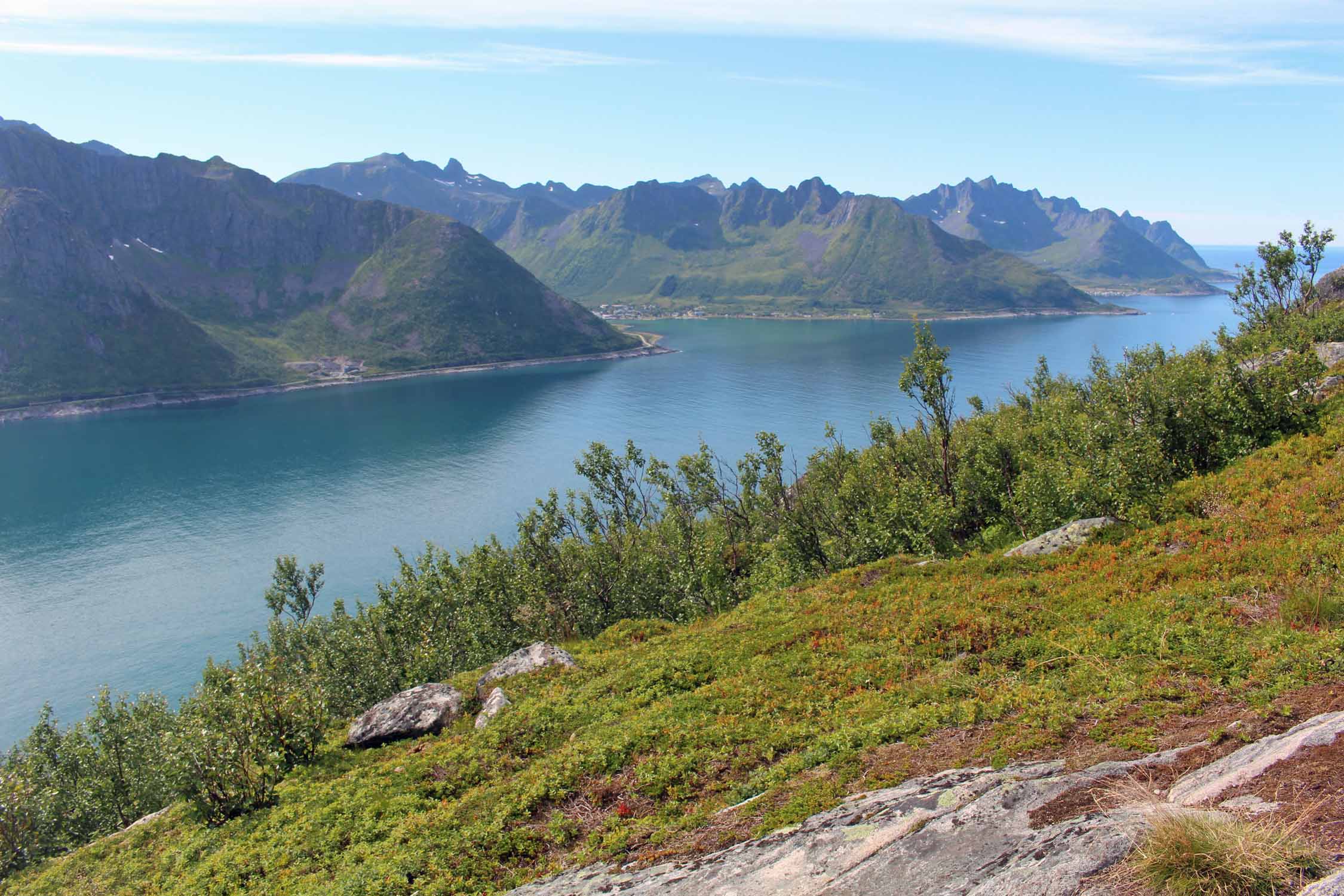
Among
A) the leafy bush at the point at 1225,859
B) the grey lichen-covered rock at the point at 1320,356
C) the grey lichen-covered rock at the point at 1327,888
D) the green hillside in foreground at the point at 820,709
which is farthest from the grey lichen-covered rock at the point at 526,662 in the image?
the grey lichen-covered rock at the point at 1320,356

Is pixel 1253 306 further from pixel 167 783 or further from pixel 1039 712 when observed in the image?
pixel 167 783

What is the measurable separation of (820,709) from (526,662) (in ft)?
51.9

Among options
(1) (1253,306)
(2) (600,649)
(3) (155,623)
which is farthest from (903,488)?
(3) (155,623)

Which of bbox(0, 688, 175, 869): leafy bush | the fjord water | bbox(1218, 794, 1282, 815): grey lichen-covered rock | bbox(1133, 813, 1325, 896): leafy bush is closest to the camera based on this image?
bbox(1133, 813, 1325, 896): leafy bush

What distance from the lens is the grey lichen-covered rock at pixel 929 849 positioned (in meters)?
12.5

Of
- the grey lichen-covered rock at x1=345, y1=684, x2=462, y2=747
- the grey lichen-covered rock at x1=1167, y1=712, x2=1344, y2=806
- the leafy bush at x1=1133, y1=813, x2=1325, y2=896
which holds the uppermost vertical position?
the leafy bush at x1=1133, y1=813, x2=1325, y2=896

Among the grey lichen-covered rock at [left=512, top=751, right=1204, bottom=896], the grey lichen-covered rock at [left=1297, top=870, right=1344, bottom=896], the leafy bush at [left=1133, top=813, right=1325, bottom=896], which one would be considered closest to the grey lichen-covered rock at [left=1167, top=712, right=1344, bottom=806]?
the grey lichen-covered rock at [left=512, top=751, right=1204, bottom=896]

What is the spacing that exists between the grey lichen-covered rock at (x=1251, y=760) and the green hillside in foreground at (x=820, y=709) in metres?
1.79

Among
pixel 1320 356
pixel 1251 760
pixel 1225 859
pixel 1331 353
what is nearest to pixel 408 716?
pixel 1251 760

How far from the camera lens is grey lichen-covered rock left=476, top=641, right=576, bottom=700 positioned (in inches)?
1332

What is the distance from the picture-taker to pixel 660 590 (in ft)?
207

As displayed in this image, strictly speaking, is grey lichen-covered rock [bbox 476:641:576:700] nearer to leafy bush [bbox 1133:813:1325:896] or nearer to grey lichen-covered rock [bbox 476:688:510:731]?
grey lichen-covered rock [bbox 476:688:510:731]

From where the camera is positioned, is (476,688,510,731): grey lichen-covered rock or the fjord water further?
the fjord water

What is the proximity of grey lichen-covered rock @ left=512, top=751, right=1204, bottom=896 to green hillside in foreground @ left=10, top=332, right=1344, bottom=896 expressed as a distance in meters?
0.99
